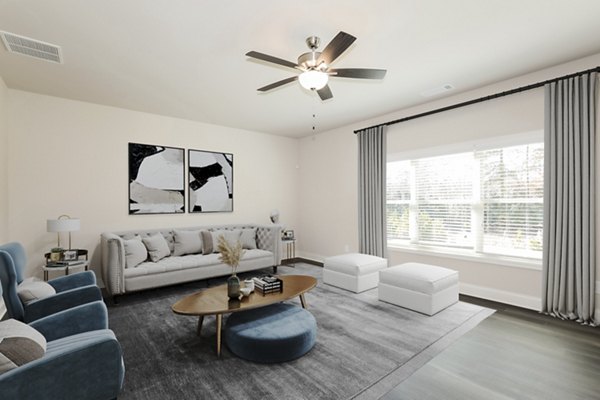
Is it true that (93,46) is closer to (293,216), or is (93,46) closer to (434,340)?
(434,340)

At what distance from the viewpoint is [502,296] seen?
3.75 meters

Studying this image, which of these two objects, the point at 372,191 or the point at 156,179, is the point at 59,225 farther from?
the point at 372,191

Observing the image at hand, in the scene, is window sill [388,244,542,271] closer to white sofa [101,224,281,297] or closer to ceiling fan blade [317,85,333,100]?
white sofa [101,224,281,297]

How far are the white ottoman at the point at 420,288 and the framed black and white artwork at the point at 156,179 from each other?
361cm

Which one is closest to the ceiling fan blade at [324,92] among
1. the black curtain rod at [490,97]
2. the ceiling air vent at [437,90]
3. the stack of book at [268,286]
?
the ceiling air vent at [437,90]

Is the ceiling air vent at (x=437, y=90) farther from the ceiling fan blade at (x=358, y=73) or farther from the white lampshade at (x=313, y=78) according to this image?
the white lampshade at (x=313, y=78)

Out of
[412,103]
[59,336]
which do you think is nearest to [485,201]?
[412,103]

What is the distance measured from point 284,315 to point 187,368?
0.90m

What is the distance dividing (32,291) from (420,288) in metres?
3.67

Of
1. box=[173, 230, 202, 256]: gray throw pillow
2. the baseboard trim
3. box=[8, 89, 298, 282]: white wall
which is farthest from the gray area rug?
box=[8, 89, 298, 282]: white wall

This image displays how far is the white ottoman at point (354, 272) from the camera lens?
4.13m

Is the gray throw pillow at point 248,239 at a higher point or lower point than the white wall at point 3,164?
lower

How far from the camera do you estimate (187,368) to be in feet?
7.58

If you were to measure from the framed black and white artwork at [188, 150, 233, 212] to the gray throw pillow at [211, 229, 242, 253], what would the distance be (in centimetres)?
57
